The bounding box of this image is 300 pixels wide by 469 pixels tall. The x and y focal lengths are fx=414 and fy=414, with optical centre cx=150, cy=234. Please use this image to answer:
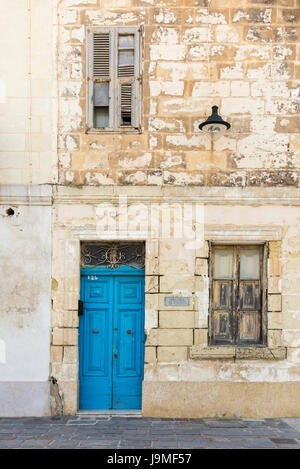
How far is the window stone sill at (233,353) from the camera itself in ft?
21.2

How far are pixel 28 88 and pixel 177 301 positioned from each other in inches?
165

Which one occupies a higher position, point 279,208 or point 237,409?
point 279,208

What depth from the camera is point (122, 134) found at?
21.9 ft

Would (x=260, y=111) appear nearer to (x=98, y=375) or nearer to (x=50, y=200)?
(x=50, y=200)

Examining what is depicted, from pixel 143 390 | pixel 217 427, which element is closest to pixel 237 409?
pixel 217 427

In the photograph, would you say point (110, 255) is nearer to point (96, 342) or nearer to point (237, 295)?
point (96, 342)

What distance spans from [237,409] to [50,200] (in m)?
4.41

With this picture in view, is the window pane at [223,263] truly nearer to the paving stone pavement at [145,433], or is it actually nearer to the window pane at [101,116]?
the paving stone pavement at [145,433]

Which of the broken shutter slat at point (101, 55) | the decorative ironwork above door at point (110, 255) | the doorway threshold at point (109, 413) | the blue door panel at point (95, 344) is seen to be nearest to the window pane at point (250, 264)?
the decorative ironwork above door at point (110, 255)

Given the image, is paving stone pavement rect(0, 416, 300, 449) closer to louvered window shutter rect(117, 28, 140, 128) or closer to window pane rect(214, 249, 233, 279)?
window pane rect(214, 249, 233, 279)

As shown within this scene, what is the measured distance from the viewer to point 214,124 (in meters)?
6.30

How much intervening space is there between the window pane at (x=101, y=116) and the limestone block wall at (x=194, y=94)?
251 mm

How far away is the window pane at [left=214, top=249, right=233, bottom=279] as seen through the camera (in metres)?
6.77

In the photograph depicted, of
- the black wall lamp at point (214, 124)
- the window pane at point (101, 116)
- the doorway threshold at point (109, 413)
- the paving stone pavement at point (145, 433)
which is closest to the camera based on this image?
the paving stone pavement at point (145, 433)
